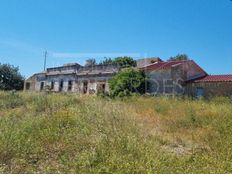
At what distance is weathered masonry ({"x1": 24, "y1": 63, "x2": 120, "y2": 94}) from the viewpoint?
95.7ft

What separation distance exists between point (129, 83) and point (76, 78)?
1001 cm

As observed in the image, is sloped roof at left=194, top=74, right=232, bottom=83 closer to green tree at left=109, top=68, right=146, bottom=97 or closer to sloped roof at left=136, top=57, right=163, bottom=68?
green tree at left=109, top=68, right=146, bottom=97

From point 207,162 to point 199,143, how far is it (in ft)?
8.29

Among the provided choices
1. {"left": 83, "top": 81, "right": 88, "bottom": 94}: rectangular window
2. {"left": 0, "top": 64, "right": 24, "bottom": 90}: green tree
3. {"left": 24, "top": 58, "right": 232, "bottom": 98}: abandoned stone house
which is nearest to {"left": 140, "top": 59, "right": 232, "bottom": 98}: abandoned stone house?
{"left": 24, "top": 58, "right": 232, "bottom": 98}: abandoned stone house

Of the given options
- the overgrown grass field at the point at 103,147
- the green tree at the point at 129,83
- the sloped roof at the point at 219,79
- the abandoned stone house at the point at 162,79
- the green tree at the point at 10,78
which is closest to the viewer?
the overgrown grass field at the point at 103,147

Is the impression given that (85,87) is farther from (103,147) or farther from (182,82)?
(103,147)

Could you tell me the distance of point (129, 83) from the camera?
24.5 meters

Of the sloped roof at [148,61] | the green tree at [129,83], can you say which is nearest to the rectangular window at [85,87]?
the sloped roof at [148,61]

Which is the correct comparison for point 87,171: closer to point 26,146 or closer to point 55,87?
point 26,146

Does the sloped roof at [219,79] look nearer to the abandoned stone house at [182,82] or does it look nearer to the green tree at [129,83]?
the abandoned stone house at [182,82]

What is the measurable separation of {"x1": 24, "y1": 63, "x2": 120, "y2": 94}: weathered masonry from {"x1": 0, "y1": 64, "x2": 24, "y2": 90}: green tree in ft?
16.3

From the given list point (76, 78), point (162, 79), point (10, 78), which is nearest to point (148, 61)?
point (162, 79)

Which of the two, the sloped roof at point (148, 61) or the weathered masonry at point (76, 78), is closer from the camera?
the weathered masonry at point (76, 78)

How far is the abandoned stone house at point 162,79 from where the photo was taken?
23531mm
